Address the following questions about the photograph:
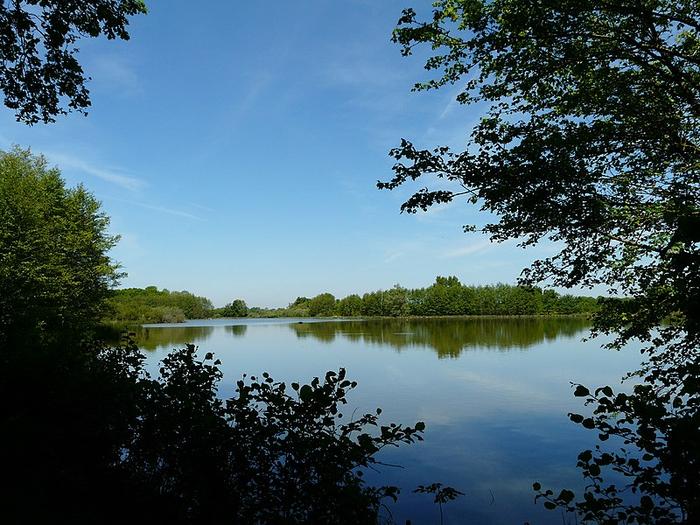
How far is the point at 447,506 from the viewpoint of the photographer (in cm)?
859

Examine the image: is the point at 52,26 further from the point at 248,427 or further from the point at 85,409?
the point at 248,427

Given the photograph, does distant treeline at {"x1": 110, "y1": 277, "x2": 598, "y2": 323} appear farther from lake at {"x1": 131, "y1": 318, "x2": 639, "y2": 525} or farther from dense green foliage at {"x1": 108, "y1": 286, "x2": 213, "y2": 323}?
lake at {"x1": 131, "y1": 318, "x2": 639, "y2": 525}

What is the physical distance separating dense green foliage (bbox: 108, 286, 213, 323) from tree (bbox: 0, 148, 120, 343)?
3.86m

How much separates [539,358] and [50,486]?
28.5 m

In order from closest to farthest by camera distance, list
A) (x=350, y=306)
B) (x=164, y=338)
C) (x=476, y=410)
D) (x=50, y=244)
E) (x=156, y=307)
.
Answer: (x=476, y=410) → (x=50, y=244) → (x=164, y=338) → (x=156, y=307) → (x=350, y=306)

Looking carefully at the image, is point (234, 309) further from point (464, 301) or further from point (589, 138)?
point (589, 138)

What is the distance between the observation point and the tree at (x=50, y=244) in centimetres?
2627

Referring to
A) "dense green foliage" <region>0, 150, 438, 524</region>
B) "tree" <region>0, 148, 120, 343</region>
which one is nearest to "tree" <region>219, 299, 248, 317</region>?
"tree" <region>0, 148, 120, 343</region>

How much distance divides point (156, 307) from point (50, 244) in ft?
258

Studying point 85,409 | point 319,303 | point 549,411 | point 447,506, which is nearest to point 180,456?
point 85,409

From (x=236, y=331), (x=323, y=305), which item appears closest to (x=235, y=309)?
(x=323, y=305)

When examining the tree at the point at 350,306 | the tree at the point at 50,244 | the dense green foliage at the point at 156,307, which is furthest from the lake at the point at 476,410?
the tree at the point at 350,306

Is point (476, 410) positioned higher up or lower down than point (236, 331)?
higher up

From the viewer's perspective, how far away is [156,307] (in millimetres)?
103000
